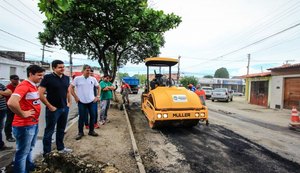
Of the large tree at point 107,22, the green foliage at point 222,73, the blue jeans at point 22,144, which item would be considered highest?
the green foliage at point 222,73

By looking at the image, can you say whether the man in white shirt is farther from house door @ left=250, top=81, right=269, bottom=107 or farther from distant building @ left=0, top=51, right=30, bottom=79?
distant building @ left=0, top=51, right=30, bottom=79

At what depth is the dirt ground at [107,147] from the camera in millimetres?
4465

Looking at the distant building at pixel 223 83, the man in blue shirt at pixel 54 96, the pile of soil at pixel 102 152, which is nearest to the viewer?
the pile of soil at pixel 102 152

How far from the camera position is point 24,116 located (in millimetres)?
3273

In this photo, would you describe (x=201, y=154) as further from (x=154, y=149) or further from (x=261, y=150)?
(x=261, y=150)

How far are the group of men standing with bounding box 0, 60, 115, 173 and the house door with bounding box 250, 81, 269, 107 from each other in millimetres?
20658

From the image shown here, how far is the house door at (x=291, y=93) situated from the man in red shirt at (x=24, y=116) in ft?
Answer: 63.3

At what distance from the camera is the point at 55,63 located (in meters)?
4.52

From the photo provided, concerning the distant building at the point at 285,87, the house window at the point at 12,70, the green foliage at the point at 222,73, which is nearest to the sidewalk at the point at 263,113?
the distant building at the point at 285,87

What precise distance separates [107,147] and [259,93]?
73.7 ft

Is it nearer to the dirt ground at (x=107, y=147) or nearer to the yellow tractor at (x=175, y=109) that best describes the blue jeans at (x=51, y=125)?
the dirt ground at (x=107, y=147)

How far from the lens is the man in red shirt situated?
328cm

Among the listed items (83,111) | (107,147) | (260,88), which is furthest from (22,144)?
(260,88)

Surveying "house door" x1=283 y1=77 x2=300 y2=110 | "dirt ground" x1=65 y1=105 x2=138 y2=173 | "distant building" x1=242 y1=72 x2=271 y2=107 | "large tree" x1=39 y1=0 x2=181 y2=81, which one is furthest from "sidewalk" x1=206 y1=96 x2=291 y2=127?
"dirt ground" x1=65 y1=105 x2=138 y2=173
